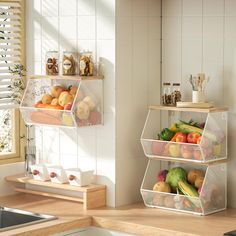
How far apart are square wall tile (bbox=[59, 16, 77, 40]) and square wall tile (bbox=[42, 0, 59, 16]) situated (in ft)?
0.21

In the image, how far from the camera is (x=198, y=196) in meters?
3.53

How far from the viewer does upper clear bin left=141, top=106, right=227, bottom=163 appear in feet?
11.4

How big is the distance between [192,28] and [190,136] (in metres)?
0.64

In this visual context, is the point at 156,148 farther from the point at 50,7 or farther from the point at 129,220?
the point at 50,7

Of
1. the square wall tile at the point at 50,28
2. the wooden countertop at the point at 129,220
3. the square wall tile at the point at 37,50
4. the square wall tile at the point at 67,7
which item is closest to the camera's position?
the wooden countertop at the point at 129,220

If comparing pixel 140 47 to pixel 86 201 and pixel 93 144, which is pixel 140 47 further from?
pixel 86 201

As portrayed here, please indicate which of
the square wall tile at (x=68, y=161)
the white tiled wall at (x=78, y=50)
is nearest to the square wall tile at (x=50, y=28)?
the white tiled wall at (x=78, y=50)

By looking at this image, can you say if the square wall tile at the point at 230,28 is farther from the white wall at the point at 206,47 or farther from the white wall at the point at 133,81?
the white wall at the point at 133,81

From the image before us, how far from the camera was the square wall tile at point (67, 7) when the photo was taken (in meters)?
3.80

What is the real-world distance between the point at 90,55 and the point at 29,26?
0.55 m

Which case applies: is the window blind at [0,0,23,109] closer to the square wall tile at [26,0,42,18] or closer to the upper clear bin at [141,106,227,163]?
the square wall tile at [26,0,42,18]

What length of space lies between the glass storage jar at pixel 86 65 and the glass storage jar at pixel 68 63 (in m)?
0.07

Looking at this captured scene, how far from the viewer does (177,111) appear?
12.6 ft

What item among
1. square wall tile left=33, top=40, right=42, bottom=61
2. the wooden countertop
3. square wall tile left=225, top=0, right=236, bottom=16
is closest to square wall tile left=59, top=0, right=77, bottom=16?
square wall tile left=33, top=40, right=42, bottom=61
